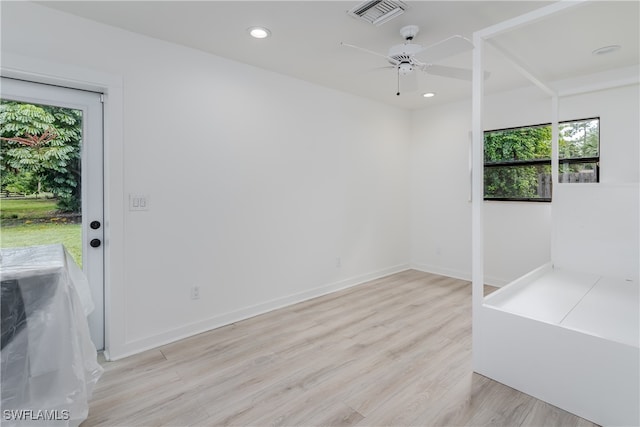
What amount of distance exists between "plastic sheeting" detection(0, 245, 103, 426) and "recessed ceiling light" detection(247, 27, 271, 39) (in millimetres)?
2040

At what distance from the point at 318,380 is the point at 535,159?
3.60 m

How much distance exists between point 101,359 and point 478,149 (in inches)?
123

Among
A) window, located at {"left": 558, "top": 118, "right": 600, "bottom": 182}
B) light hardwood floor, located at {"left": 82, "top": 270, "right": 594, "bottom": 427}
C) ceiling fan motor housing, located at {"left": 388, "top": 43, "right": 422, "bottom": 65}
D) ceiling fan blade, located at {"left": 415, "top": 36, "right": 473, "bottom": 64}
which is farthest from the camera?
window, located at {"left": 558, "top": 118, "right": 600, "bottom": 182}

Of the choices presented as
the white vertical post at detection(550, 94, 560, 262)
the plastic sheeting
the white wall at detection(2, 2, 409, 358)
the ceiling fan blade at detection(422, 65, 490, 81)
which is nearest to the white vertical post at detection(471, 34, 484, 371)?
the ceiling fan blade at detection(422, 65, 490, 81)

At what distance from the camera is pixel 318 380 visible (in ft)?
7.18

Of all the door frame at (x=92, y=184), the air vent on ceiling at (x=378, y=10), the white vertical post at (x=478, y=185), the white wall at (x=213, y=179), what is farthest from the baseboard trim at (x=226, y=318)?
the air vent on ceiling at (x=378, y=10)

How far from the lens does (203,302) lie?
2.95m

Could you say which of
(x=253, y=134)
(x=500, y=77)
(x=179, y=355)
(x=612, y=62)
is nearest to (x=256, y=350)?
(x=179, y=355)

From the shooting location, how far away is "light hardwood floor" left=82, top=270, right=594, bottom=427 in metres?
1.83

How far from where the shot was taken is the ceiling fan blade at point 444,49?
2080mm

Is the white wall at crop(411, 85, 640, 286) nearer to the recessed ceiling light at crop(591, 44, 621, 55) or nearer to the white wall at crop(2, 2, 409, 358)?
the recessed ceiling light at crop(591, 44, 621, 55)

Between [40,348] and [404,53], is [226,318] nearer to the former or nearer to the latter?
[40,348]

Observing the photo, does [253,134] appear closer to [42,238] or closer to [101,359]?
[42,238]

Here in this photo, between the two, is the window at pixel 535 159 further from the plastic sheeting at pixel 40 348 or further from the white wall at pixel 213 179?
the plastic sheeting at pixel 40 348
